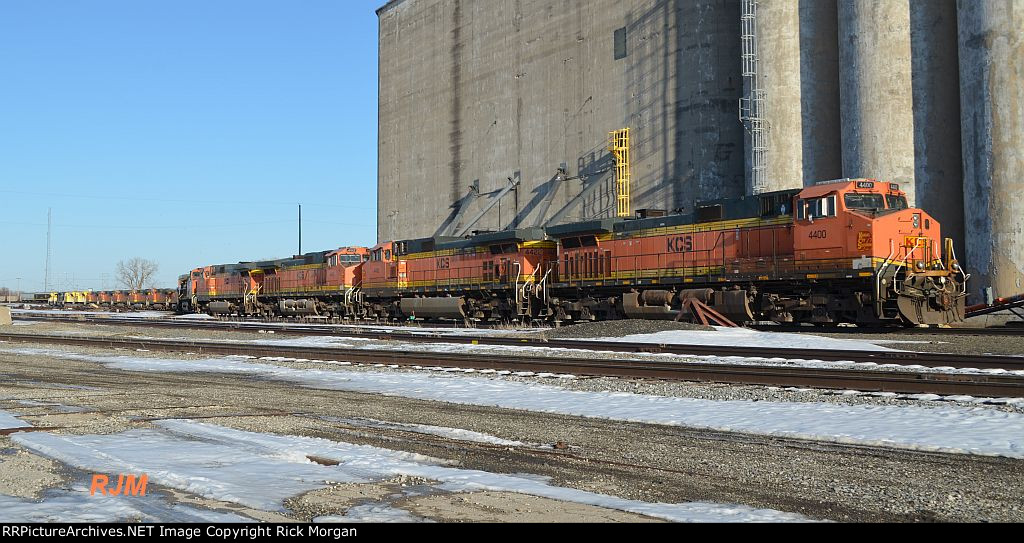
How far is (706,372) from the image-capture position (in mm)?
12633

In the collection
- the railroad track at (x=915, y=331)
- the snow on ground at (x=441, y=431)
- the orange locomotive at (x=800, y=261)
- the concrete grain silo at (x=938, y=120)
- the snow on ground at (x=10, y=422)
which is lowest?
the snow on ground at (x=441, y=431)

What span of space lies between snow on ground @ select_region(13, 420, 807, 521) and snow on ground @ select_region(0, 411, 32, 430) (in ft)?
2.31

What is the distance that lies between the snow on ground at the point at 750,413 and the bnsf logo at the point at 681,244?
14.0 meters

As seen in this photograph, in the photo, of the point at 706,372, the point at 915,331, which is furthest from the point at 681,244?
the point at 706,372

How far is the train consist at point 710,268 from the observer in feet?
72.7

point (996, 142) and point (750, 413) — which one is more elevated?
point (996, 142)

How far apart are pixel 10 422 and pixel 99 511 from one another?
4300 millimetres

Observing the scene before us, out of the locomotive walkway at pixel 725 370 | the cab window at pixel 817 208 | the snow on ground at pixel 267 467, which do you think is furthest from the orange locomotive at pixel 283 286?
the snow on ground at pixel 267 467

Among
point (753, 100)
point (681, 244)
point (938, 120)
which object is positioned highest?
point (753, 100)

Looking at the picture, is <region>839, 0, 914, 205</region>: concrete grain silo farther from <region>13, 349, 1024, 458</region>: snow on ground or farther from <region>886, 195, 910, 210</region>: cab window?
<region>13, 349, 1024, 458</region>: snow on ground

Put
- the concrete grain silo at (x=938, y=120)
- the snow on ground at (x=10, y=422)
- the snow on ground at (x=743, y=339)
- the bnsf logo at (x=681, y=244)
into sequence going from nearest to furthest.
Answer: the snow on ground at (x=10, y=422) → the snow on ground at (x=743, y=339) → the bnsf logo at (x=681, y=244) → the concrete grain silo at (x=938, y=120)

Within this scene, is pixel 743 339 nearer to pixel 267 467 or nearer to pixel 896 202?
pixel 896 202

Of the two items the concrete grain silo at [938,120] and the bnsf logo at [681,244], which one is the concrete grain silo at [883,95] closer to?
the concrete grain silo at [938,120]

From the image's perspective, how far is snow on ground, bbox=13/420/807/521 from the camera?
16.8 feet
